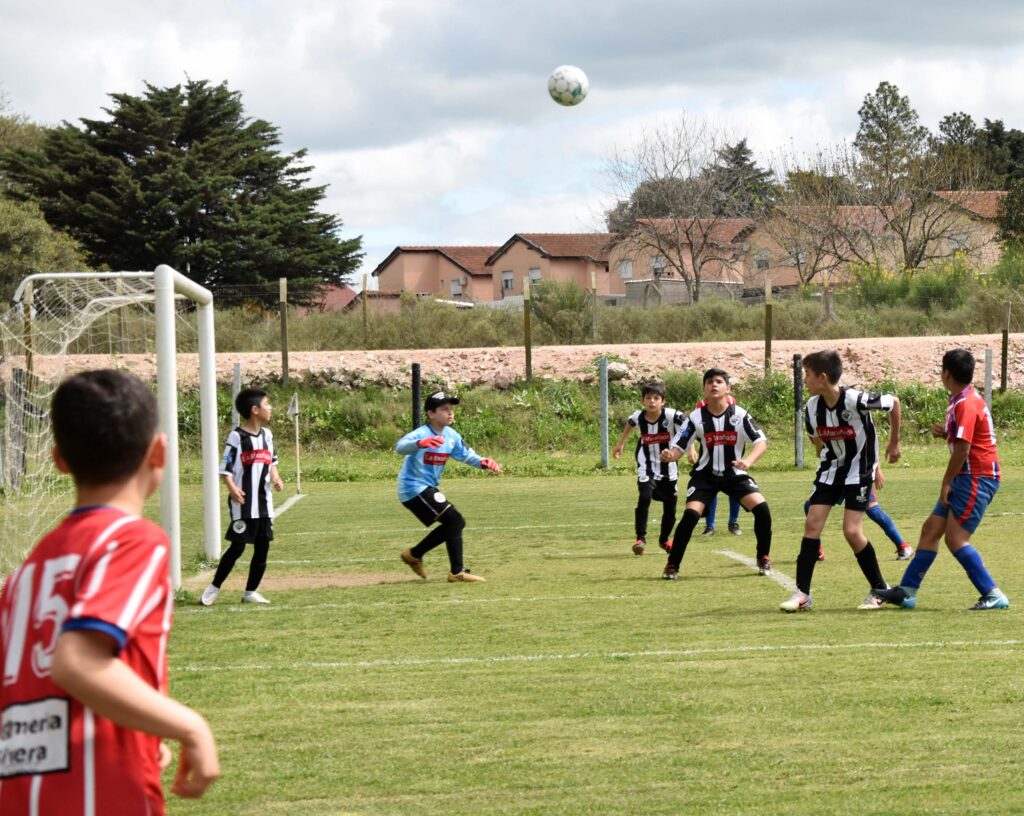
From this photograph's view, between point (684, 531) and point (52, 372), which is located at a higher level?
point (52, 372)

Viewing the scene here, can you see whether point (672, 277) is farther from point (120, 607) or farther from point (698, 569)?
point (120, 607)

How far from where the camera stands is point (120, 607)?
8.00ft

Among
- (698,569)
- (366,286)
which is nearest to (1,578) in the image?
(698,569)

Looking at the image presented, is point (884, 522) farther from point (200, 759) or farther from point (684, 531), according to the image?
point (200, 759)

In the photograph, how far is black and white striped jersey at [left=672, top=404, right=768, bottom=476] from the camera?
35.7 feet

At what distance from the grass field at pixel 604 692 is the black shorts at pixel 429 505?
56 centimetres

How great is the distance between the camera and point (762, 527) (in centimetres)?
1069

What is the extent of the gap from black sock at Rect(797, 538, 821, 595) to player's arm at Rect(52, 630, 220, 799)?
22.1 feet

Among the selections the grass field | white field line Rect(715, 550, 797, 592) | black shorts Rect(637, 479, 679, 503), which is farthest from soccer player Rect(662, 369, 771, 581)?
black shorts Rect(637, 479, 679, 503)

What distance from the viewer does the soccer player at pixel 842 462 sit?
8.69 meters

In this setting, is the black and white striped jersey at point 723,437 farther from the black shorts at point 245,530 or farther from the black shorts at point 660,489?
the black shorts at point 245,530

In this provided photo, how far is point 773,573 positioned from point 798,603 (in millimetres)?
2173

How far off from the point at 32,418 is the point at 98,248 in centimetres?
3198

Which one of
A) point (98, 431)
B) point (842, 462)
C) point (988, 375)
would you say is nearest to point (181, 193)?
point (988, 375)
